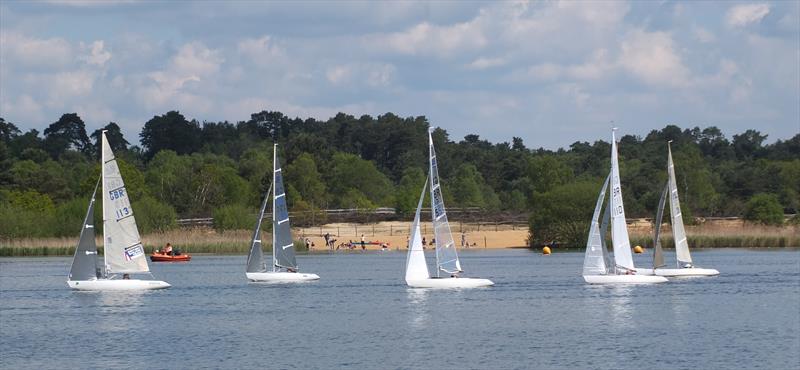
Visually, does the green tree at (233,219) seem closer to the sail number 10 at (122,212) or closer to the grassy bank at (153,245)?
the grassy bank at (153,245)

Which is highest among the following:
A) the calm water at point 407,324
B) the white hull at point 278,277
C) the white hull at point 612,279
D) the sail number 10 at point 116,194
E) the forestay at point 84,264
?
the sail number 10 at point 116,194

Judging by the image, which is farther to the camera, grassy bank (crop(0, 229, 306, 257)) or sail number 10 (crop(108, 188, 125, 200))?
grassy bank (crop(0, 229, 306, 257))

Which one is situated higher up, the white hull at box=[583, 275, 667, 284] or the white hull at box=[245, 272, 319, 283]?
the white hull at box=[245, 272, 319, 283]

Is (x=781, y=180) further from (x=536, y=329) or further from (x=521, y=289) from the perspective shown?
(x=536, y=329)

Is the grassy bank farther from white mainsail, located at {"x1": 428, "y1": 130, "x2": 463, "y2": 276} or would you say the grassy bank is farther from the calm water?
white mainsail, located at {"x1": 428, "y1": 130, "x2": 463, "y2": 276}

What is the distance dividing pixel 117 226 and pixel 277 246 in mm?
9610

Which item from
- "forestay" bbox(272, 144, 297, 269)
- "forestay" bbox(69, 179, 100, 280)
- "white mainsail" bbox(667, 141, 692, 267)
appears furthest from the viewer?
"white mainsail" bbox(667, 141, 692, 267)

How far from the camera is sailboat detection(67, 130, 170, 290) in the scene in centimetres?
6309

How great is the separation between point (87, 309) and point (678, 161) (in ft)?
340

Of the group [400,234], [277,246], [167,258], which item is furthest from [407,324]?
[400,234]

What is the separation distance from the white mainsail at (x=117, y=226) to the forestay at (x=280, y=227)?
775 cm

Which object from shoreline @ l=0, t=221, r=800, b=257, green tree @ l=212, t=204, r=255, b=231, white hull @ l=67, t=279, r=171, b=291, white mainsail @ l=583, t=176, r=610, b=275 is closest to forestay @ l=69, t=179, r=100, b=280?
white hull @ l=67, t=279, r=171, b=291

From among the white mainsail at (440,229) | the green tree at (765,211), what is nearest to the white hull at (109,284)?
the white mainsail at (440,229)

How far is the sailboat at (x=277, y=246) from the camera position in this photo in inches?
2721
